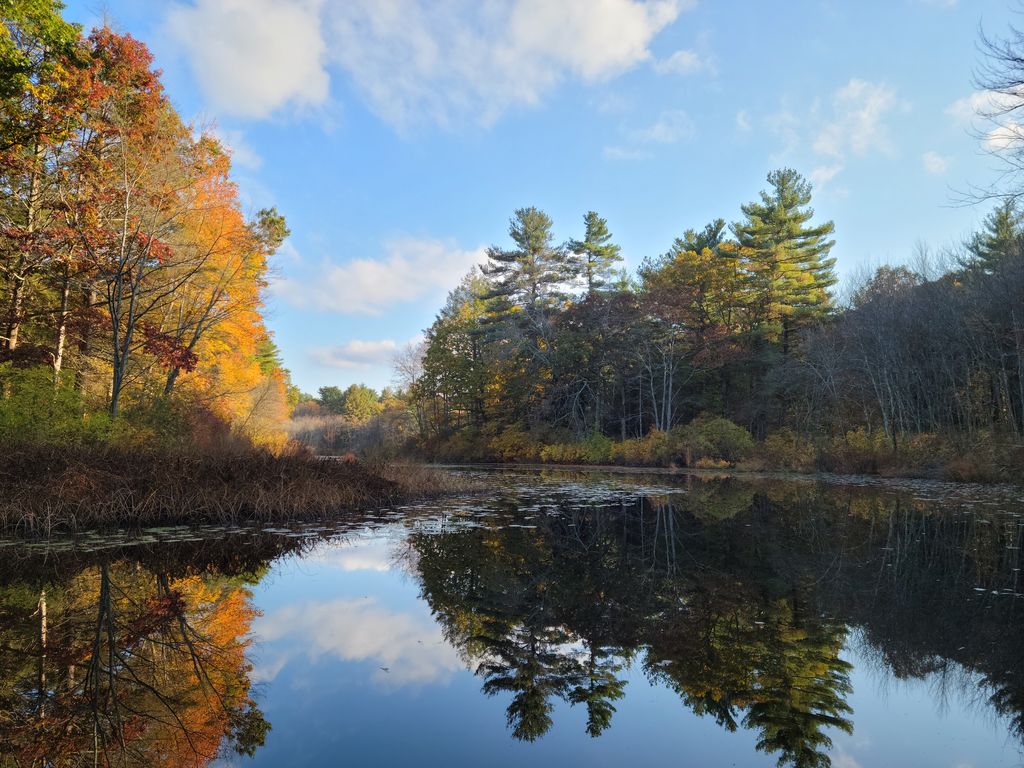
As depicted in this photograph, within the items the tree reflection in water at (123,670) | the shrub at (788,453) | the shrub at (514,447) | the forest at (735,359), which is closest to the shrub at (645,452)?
the forest at (735,359)

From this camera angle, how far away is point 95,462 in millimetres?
10164

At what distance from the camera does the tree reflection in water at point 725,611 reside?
3871 millimetres

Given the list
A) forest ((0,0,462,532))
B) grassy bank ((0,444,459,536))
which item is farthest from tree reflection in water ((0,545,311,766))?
forest ((0,0,462,532))

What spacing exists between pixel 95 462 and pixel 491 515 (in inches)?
297

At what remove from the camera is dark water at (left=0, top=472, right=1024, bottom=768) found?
329 cm

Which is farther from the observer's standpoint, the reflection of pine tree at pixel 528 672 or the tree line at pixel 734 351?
the tree line at pixel 734 351

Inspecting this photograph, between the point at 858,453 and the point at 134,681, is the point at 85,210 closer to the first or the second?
the point at 134,681

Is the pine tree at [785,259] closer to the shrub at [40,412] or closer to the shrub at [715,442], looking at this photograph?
the shrub at [715,442]

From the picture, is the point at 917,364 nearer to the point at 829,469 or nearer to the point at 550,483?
the point at 829,469

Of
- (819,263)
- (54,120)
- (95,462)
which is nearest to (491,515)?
(95,462)

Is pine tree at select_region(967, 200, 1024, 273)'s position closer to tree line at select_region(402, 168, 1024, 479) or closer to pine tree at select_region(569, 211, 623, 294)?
tree line at select_region(402, 168, 1024, 479)

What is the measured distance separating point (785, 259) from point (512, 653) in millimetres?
37133

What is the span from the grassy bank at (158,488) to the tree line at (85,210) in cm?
260

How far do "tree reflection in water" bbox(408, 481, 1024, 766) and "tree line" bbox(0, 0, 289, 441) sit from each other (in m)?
10.4
